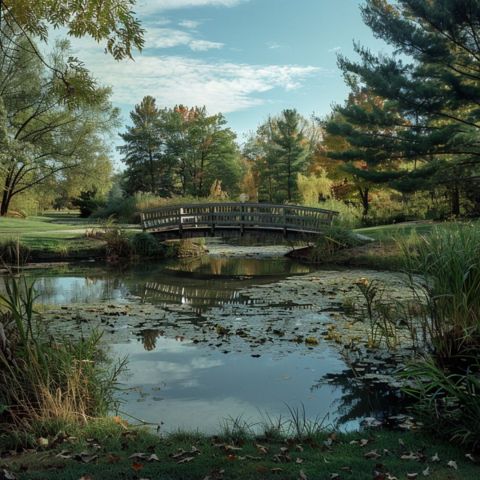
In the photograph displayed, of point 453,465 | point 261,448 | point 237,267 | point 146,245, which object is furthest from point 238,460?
point 146,245

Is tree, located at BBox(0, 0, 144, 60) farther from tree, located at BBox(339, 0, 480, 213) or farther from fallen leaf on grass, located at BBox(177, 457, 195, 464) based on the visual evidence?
tree, located at BBox(339, 0, 480, 213)

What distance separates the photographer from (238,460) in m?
3.97

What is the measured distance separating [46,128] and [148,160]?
1944 centimetres

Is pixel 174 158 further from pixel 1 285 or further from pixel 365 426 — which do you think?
pixel 365 426

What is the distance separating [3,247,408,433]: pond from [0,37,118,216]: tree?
21480 millimetres

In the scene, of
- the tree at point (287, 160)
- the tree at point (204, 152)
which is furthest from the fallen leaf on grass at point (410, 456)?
the tree at point (204, 152)

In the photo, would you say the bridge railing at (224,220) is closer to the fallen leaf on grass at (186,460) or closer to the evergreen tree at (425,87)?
the evergreen tree at (425,87)

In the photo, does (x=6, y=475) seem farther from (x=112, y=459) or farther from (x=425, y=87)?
(x=425, y=87)

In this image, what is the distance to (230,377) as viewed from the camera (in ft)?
22.2

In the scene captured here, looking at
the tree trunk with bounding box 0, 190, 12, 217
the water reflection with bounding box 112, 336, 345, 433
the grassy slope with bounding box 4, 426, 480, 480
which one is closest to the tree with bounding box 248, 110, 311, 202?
the tree trunk with bounding box 0, 190, 12, 217

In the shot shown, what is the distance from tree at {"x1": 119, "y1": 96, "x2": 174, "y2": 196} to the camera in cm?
5422

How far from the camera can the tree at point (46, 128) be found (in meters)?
33.8

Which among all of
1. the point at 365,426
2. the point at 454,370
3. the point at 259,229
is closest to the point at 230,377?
→ the point at 365,426

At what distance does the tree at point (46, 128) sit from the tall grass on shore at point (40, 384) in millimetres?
29794
